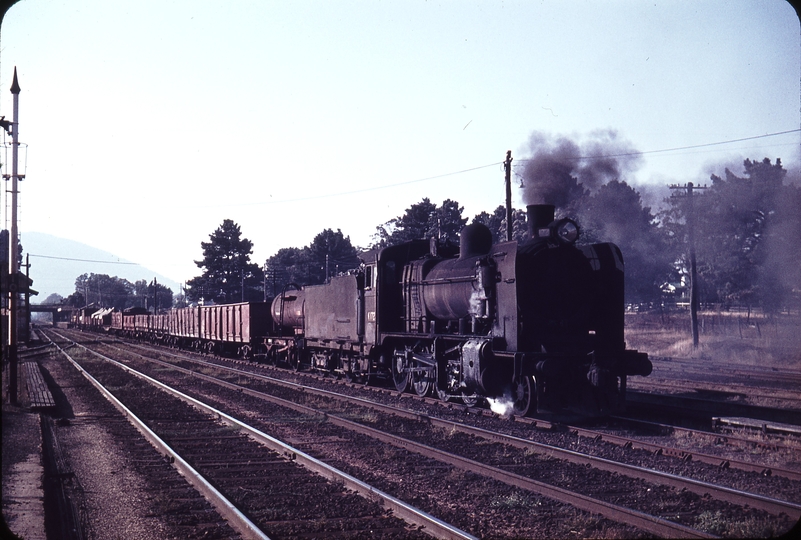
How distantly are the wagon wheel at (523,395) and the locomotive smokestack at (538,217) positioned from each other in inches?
115

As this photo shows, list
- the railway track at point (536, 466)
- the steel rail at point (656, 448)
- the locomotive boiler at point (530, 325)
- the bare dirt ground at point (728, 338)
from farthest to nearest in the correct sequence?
1. the bare dirt ground at point (728, 338)
2. the locomotive boiler at point (530, 325)
3. the steel rail at point (656, 448)
4. the railway track at point (536, 466)

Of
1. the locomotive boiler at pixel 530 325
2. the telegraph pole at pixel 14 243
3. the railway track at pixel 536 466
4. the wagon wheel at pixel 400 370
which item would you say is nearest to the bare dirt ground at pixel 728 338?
the locomotive boiler at pixel 530 325

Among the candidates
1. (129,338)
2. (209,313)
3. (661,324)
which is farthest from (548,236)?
(129,338)

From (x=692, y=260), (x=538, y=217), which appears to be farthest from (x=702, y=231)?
(x=538, y=217)

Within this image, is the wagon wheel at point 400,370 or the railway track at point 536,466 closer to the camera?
the railway track at point 536,466

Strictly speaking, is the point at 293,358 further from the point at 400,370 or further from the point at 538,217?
the point at 538,217

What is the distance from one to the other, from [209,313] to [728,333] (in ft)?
97.8

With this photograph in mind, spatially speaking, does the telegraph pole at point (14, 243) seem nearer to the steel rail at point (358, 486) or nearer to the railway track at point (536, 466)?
the steel rail at point (358, 486)

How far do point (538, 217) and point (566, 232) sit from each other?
0.67 m

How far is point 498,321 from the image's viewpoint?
13.3 metres

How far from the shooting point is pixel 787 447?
9.77m

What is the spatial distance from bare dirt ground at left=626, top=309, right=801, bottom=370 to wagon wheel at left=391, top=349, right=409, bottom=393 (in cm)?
1576

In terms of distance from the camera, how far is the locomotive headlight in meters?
13.0

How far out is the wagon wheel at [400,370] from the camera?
17.2 metres
